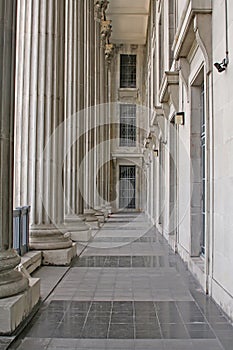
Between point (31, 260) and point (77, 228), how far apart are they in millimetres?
5400

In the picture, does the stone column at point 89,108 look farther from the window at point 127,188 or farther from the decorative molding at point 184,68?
the window at point 127,188

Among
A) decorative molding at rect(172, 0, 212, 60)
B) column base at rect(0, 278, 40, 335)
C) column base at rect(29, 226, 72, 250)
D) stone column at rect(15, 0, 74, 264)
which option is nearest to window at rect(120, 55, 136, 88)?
stone column at rect(15, 0, 74, 264)

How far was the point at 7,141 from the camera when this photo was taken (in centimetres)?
509

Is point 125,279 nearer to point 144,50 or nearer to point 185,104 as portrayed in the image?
point 185,104

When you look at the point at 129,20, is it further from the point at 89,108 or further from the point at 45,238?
the point at 45,238

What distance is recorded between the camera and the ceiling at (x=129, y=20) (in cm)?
2936

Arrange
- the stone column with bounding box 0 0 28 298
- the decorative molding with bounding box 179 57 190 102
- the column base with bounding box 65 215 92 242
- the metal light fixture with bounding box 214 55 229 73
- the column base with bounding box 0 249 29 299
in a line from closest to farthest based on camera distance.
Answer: the column base with bounding box 0 249 29 299 → the stone column with bounding box 0 0 28 298 → the metal light fixture with bounding box 214 55 229 73 → the decorative molding with bounding box 179 57 190 102 → the column base with bounding box 65 215 92 242

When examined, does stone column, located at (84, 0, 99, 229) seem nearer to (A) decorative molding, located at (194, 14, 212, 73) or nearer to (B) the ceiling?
(B) the ceiling

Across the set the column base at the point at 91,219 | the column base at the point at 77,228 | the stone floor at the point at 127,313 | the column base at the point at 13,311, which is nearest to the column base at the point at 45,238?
the stone floor at the point at 127,313

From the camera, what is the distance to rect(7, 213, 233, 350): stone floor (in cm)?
457

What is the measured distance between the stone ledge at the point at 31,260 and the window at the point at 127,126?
27836mm

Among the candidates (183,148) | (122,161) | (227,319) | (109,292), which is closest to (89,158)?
(183,148)

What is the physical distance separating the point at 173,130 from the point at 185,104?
311 centimetres

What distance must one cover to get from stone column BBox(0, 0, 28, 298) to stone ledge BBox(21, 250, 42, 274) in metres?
2.32
